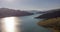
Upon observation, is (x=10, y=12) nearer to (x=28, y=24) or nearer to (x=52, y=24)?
(x=28, y=24)

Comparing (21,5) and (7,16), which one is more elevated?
(21,5)

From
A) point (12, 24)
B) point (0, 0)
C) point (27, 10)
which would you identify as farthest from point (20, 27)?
point (0, 0)

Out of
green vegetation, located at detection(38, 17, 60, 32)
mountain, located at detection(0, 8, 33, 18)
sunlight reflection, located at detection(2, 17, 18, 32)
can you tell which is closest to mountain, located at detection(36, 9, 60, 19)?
green vegetation, located at detection(38, 17, 60, 32)

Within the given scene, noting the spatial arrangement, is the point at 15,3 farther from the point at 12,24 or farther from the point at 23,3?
the point at 12,24

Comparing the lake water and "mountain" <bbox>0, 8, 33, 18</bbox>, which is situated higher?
"mountain" <bbox>0, 8, 33, 18</bbox>

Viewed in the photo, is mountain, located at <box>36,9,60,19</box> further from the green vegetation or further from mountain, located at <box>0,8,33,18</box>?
mountain, located at <box>0,8,33,18</box>

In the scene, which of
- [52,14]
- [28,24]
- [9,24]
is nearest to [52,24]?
[52,14]

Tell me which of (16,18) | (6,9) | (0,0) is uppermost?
(0,0)
